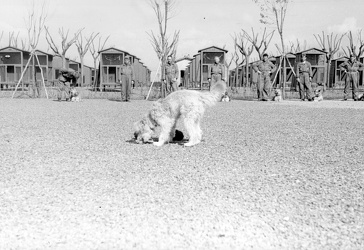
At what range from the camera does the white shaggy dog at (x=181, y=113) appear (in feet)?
22.8

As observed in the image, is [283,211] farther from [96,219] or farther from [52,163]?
[52,163]

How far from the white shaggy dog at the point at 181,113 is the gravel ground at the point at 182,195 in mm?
215

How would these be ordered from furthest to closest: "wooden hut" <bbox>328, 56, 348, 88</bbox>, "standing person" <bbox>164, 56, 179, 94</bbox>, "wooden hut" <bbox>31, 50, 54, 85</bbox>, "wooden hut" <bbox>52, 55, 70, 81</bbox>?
"wooden hut" <bbox>328, 56, 348, 88</bbox> < "wooden hut" <bbox>52, 55, 70, 81</bbox> < "wooden hut" <bbox>31, 50, 54, 85</bbox> < "standing person" <bbox>164, 56, 179, 94</bbox>

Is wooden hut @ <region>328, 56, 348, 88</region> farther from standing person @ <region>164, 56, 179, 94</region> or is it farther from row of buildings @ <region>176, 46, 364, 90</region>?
standing person @ <region>164, 56, 179, 94</region>

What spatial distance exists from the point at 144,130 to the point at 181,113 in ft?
2.26

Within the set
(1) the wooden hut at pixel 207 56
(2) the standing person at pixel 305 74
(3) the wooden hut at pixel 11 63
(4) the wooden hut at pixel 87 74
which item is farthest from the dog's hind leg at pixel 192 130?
(4) the wooden hut at pixel 87 74

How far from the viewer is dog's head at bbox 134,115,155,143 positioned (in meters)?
7.17

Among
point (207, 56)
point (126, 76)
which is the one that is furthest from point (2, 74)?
point (126, 76)

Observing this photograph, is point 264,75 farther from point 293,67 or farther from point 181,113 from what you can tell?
point 181,113

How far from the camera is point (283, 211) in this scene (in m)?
3.62

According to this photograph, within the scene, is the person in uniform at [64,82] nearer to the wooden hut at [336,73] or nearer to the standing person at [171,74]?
the standing person at [171,74]

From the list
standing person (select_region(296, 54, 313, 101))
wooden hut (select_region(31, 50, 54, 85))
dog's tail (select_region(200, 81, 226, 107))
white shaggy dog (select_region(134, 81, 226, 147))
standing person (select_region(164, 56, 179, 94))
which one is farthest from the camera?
wooden hut (select_region(31, 50, 54, 85))

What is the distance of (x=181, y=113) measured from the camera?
7.01m

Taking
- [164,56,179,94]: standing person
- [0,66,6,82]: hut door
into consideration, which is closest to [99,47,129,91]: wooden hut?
[0,66,6,82]: hut door
